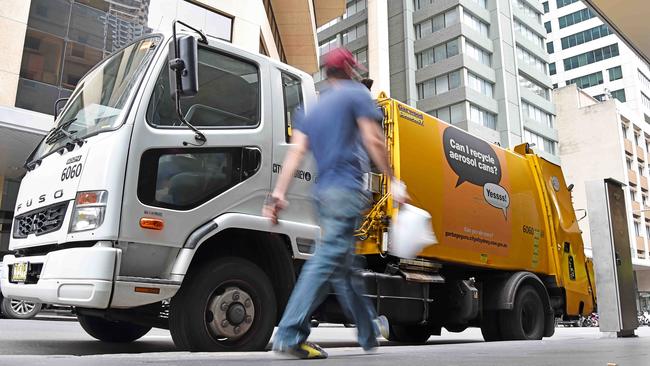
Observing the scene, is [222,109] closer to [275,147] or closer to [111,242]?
[275,147]

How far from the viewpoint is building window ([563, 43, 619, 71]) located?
6072 cm

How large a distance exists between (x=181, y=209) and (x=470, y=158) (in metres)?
4.21

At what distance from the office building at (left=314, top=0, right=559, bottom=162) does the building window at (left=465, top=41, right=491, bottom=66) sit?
81mm

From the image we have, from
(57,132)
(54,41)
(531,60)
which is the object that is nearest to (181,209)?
(57,132)

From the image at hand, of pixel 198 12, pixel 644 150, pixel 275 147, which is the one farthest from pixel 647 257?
pixel 275 147

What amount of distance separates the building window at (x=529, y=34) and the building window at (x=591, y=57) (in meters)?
11.6

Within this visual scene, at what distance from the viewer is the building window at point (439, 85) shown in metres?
44.7

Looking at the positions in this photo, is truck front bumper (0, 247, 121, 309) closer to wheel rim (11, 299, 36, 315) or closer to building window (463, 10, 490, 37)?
wheel rim (11, 299, 36, 315)

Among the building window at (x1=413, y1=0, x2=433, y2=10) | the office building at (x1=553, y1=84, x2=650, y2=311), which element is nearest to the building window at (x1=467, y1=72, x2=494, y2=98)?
the building window at (x1=413, y1=0, x2=433, y2=10)

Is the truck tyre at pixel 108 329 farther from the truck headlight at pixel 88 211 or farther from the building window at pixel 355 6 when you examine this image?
the building window at pixel 355 6

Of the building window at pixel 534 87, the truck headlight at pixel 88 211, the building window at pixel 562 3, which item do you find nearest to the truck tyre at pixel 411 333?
the truck headlight at pixel 88 211

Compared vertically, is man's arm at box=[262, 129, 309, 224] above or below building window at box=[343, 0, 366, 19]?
below

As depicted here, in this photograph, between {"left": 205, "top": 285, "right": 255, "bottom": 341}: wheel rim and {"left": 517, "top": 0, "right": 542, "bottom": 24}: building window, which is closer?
{"left": 205, "top": 285, "right": 255, "bottom": 341}: wheel rim

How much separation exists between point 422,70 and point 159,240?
45.7 meters
